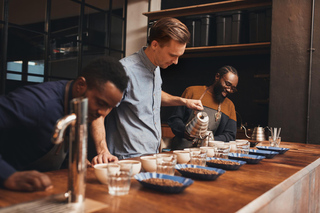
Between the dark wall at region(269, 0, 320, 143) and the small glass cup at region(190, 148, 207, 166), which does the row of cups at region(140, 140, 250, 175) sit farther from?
the dark wall at region(269, 0, 320, 143)

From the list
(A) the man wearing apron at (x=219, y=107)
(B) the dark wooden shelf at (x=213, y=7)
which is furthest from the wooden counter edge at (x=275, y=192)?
(B) the dark wooden shelf at (x=213, y=7)

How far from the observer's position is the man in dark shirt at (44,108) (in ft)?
3.69

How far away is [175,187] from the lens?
2.93 ft

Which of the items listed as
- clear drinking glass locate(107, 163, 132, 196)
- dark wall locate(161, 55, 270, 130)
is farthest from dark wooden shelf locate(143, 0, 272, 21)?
clear drinking glass locate(107, 163, 132, 196)

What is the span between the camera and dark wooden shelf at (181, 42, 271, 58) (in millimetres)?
3834

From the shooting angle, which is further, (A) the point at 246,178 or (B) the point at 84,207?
(A) the point at 246,178

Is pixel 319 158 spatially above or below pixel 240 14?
below

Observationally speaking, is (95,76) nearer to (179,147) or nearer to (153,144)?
(153,144)

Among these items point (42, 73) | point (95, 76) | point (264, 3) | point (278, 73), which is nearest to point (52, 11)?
point (42, 73)

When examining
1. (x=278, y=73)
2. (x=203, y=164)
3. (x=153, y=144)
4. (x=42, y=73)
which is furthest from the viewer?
(x=42, y=73)

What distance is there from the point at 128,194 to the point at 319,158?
1.52 m

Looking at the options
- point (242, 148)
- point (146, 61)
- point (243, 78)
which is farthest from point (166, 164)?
point (243, 78)

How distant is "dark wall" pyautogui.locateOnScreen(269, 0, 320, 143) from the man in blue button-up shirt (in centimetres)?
203

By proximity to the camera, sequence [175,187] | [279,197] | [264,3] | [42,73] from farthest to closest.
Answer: [42,73], [264,3], [279,197], [175,187]
